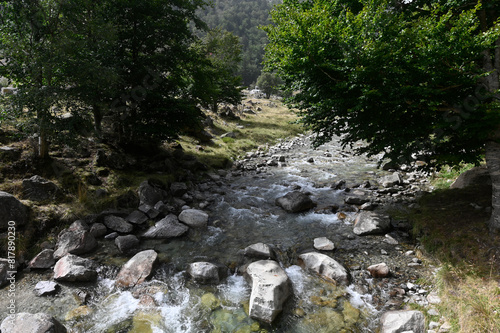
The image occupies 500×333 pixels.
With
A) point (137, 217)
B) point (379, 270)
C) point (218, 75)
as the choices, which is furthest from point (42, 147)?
point (379, 270)

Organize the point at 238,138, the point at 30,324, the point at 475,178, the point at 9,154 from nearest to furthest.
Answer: the point at 30,324, the point at 9,154, the point at 475,178, the point at 238,138

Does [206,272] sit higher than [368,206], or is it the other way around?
[368,206]

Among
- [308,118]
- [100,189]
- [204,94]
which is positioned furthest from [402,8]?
[100,189]

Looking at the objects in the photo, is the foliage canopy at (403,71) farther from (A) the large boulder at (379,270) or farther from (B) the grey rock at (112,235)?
(B) the grey rock at (112,235)

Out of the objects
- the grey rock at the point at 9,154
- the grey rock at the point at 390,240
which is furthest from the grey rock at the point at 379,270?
the grey rock at the point at 9,154

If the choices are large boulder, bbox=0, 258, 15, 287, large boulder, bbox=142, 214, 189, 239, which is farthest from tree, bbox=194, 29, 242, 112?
large boulder, bbox=0, 258, 15, 287

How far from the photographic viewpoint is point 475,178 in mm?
11211

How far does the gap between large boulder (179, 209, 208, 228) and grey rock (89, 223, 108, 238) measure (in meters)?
2.87

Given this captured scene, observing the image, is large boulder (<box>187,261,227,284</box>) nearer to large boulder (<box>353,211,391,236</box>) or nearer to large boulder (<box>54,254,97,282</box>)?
large boulder (<box>54,254,97,282</box>)

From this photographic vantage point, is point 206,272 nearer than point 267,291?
No

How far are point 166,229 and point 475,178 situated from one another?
43.9 feet

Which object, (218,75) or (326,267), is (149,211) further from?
(218,75)

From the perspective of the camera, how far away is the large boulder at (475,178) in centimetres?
1094

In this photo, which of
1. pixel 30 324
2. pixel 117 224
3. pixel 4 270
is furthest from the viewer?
pixel 117 224
